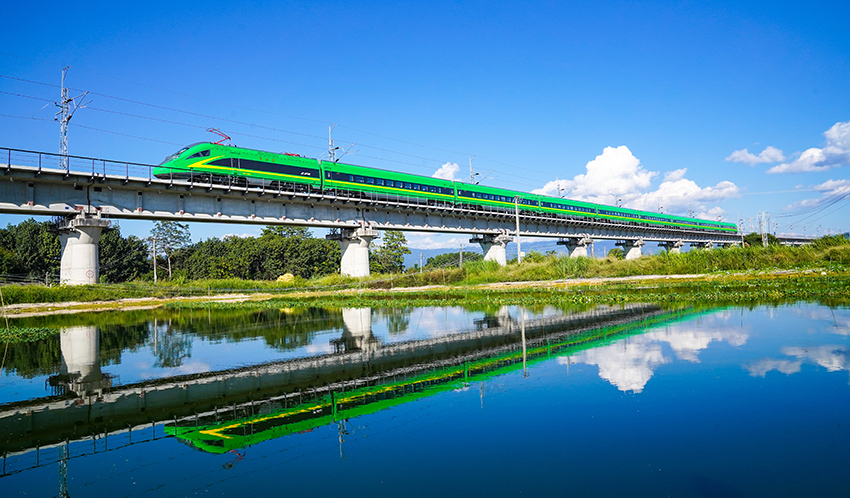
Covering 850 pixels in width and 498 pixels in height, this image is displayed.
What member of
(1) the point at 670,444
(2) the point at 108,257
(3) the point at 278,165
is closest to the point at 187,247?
(2) the point at 108,257

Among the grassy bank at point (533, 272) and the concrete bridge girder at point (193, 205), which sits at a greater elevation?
the concrete bridge girder at point (193, 205)

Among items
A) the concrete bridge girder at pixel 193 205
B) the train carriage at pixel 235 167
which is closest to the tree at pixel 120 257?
the concrete bridge girder at pixel 193 205

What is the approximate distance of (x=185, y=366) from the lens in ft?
37.0

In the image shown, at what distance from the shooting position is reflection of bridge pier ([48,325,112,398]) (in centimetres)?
954

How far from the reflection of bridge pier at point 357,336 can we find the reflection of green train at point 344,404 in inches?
141

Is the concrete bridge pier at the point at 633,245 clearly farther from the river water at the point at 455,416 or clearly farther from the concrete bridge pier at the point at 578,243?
the river water at the point at 455,416

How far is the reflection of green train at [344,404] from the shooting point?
6.34 m

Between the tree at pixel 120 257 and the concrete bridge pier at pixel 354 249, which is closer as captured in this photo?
the concrete bridge pier at pixel 354 249

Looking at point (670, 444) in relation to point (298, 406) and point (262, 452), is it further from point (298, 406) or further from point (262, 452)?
point (298, 406)

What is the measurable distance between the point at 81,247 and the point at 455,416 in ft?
109

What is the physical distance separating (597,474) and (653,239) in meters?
87.2

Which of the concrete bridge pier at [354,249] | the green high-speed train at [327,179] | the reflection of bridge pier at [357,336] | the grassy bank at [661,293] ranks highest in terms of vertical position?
the green high-speed train at [327,179]

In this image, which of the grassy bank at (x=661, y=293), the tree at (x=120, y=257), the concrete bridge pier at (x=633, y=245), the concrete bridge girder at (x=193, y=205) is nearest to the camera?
the grassy bank at (x=661, y=293)

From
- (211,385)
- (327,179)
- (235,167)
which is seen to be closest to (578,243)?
(327,179)
